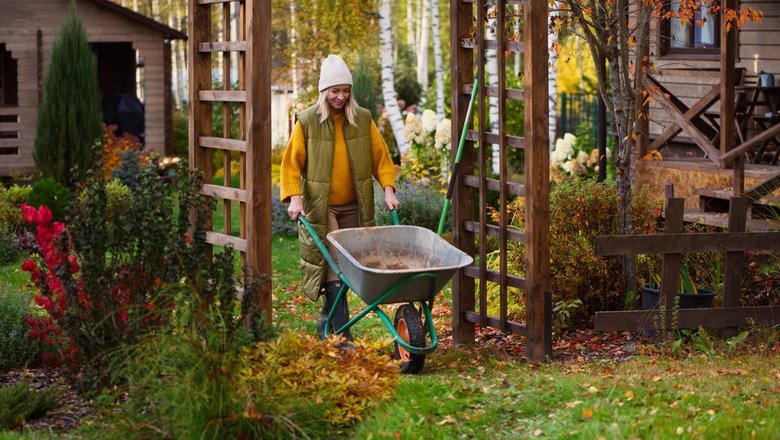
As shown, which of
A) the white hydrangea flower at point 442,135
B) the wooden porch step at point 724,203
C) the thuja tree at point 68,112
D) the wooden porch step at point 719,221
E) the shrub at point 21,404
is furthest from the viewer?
the thuja tree at point 68,112

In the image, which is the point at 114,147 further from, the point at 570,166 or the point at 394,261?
the point at 394,261

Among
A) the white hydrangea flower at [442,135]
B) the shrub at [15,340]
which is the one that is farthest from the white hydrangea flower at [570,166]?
the shrub at [15,340]

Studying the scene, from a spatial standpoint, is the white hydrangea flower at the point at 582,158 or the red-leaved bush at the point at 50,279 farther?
the white hydrangea flower at the point at 582,158

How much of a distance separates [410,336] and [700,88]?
8.40m

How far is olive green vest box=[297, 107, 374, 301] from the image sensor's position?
7.54 meters

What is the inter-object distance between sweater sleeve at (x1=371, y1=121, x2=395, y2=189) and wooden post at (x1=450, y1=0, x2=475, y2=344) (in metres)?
0.62

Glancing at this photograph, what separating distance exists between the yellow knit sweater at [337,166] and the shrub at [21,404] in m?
2.04

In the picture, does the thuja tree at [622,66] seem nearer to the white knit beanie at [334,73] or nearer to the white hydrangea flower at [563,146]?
the white knit beanie at [334,73]

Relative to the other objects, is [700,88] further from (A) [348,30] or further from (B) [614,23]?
(A) [348,30]

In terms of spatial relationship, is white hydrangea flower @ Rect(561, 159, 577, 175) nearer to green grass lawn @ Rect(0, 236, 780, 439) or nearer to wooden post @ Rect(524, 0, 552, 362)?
green grass lawn @ Rect(0, 236, 780, 439)

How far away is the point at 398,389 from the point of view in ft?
19.9

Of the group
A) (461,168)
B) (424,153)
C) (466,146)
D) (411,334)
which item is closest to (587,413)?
(411,334)

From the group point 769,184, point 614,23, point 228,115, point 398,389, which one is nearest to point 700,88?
point 769,184

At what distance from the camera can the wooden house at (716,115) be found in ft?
37.0
